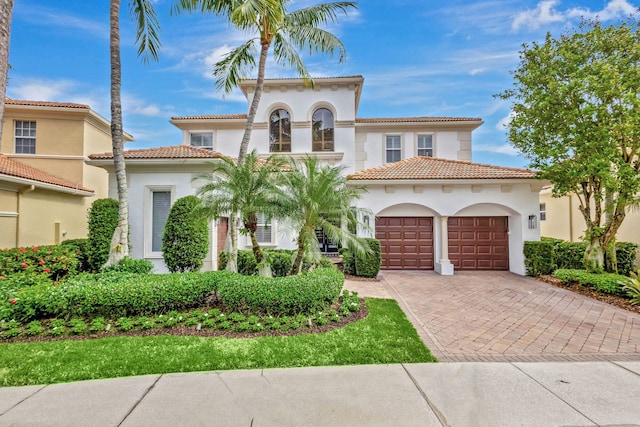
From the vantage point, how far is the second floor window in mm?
15234

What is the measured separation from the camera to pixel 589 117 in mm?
9625

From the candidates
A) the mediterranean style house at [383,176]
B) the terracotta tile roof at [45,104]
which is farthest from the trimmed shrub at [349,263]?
the terracotta tile roof at [45,104]

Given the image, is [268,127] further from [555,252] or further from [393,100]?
[555,252]

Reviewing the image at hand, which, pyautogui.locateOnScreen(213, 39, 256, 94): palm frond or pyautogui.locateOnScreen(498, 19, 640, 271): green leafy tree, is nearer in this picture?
pyautogui.locateOnScreen(498, 19, 640, 271): green leafy tree

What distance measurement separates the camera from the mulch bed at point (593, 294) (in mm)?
7802

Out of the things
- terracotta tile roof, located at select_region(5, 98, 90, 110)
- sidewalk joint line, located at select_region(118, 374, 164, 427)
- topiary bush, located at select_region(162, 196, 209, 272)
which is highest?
terracotta tile roof, located at select_region(5, 98, 90, 110)

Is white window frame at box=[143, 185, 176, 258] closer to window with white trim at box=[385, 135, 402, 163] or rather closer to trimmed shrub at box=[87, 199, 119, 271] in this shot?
trimmed shrub at box=[87, 199, 119, 271]

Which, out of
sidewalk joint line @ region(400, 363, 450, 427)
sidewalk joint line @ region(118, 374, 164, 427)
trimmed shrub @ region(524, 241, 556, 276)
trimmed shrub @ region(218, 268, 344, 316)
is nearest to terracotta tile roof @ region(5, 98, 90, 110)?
trimmed shrub @ region(218, 268, 344, 316)

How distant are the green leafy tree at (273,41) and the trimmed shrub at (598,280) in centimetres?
1163

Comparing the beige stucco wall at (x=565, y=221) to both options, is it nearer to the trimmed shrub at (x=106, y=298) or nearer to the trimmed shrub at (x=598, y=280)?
the trimmed shrub at (x=598, y=280)

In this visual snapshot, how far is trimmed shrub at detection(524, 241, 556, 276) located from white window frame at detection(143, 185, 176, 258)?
14442 millimetres

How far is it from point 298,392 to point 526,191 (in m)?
13.0

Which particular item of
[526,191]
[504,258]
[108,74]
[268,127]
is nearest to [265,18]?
[108,74]

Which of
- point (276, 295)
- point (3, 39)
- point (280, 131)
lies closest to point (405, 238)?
point (276, 295)
